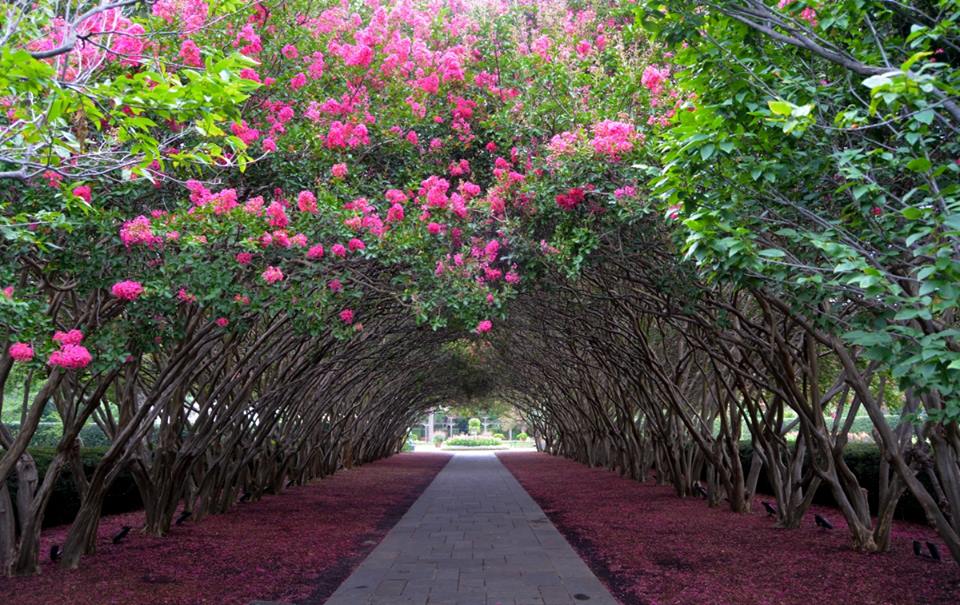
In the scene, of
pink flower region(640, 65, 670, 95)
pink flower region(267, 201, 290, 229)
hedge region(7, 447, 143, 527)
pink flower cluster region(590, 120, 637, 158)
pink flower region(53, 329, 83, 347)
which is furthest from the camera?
hedge region(7, 447, 143, 527)

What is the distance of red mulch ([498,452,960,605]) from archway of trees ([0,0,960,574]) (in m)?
0.61

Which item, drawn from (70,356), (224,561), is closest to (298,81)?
(70,356)

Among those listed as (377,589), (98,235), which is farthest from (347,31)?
(377,589)

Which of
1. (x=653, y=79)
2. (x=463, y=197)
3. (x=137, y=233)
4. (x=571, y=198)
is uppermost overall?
(x=653, y=79)

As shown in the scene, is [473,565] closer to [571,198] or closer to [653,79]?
[571,198]

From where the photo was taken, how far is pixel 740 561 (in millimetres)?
8078

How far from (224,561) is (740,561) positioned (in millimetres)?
5850

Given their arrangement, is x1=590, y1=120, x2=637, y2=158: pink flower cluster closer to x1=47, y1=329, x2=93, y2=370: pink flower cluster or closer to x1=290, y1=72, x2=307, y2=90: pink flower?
x1=290, y1=72, x2=307, y2=90: pink flower

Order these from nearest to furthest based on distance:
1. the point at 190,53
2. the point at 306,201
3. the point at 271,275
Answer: the point at 271,275, the point at 190,53, the point at 306,201

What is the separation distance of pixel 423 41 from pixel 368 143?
1975 mm

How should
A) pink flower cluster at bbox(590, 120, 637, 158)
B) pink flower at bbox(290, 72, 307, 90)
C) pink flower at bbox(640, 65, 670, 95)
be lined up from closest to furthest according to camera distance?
pink flower cluster at bbox(590, 120, 637, 158) < pink flower at bbox(640, 65, 670, 95) < pink flower at bbox(290, 72, 307, 90)

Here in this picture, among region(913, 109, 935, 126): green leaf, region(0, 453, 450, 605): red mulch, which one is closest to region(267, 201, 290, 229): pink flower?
region(0, 453, 450, 605): red mulch

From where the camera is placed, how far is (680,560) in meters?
8.24

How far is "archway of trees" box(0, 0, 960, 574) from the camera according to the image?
13.3ft
